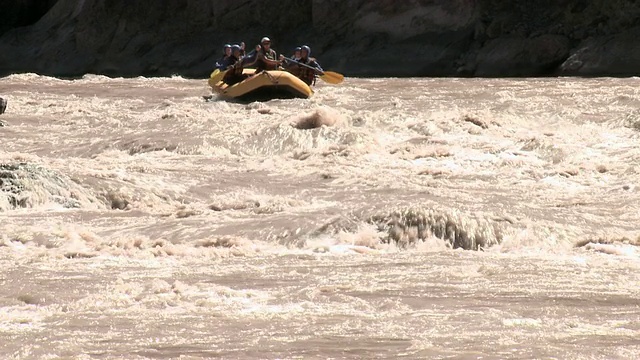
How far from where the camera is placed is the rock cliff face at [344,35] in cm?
2705

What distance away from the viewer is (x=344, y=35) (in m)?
30.7

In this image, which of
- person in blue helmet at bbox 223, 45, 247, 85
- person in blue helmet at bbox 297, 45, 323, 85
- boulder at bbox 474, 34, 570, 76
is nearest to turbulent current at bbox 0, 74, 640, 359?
person in blue helmet at bbox 223, 45, 247, 85

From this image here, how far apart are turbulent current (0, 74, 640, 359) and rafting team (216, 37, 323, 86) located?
121 cm

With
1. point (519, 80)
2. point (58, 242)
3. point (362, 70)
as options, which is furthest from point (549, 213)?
point (362, 70)

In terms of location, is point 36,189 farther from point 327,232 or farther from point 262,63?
point 262,63

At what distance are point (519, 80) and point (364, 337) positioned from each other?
18.0 m

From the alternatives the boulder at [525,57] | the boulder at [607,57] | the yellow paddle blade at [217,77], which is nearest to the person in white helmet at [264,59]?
the yellow paddle blade at [217,77]

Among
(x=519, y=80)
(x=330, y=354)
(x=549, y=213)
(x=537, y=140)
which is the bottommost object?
(x=330, y=354)

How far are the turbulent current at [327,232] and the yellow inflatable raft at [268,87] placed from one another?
0.59m

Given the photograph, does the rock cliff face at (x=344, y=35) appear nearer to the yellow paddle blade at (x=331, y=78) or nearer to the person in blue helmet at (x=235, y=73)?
the yellow paddle blade at (x=331, y=78)

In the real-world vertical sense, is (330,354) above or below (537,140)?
below

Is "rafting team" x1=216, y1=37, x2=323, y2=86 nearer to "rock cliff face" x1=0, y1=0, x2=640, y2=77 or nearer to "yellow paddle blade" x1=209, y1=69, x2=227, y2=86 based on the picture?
"yellow paddle blade" x1=209, y1=69, x2=227, y2=86

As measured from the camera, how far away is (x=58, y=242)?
9359mm

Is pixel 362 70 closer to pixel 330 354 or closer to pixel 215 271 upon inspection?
pixel 215 271
